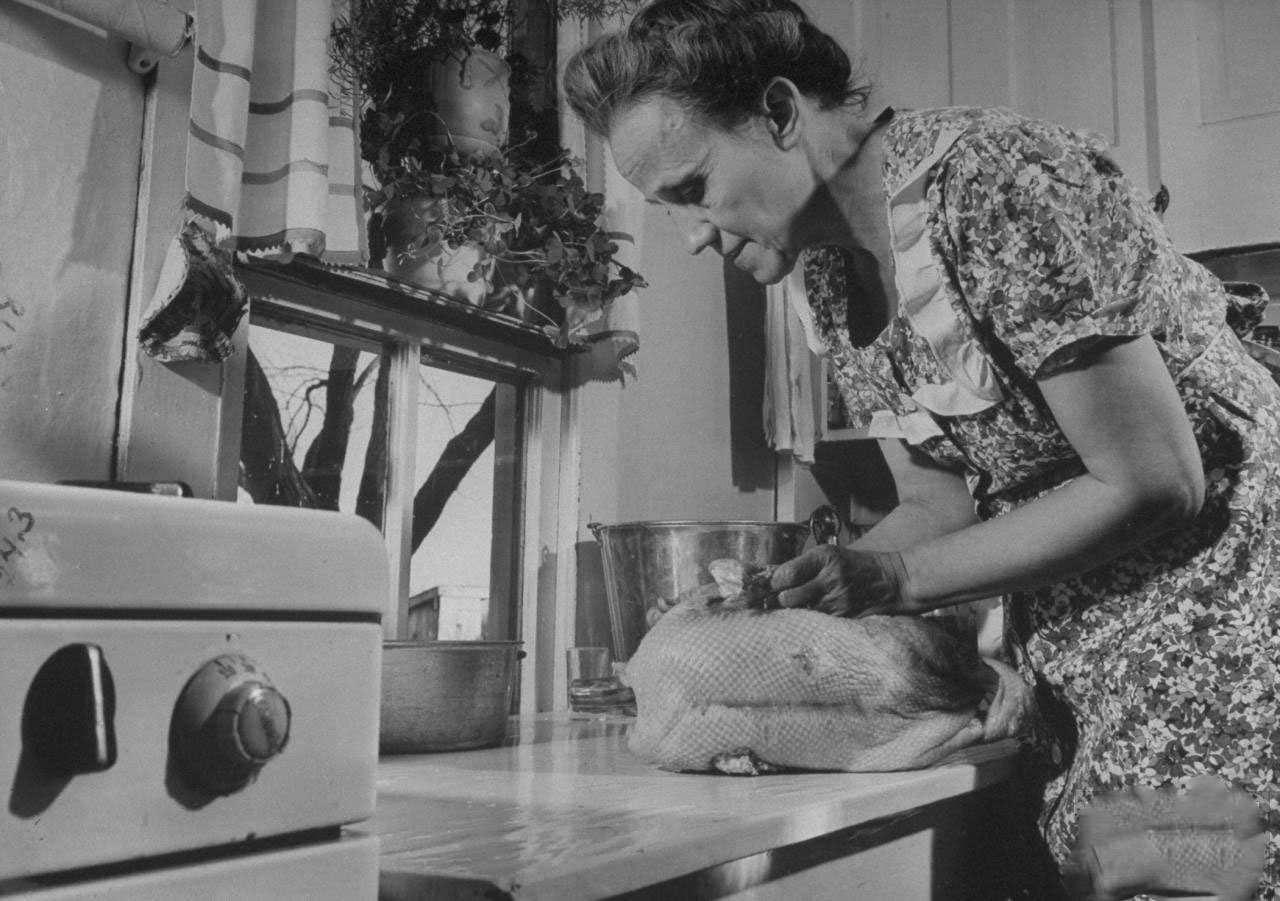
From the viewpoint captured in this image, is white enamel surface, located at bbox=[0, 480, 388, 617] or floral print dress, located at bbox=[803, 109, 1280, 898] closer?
white enamel surface, located at bbox=[0, 480, 388, 617]

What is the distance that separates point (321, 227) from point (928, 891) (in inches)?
38.4

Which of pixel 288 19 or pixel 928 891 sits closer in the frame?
pixel 928 891

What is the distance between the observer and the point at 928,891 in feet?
3.65

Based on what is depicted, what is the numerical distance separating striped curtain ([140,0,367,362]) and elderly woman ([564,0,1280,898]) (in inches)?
13.2

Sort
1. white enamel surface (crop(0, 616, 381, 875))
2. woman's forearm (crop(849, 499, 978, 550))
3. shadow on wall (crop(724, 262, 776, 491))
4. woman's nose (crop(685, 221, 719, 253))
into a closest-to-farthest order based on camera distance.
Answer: white enamel surface (crop(0, 616, 381, 875))
woman's nose (crop(685, 221, 719, 253))
woman's forearm (crop(849, 499, 978, 550))
shadow on wall (crop(724, 262, 776, 491))

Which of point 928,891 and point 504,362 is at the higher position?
point 504,362

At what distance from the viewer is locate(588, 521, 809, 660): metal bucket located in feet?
5.98

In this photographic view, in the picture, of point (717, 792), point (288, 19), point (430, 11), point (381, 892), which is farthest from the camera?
point (430, 11)

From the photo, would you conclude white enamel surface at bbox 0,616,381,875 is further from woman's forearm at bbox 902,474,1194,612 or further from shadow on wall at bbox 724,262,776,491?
shadow on wall at bbox 724,262,776,491

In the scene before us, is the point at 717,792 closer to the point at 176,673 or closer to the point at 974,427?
the point at 974,427

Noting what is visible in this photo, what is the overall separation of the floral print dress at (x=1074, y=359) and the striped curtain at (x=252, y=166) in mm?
668

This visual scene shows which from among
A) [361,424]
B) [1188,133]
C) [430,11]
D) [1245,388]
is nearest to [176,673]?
[1245,388]

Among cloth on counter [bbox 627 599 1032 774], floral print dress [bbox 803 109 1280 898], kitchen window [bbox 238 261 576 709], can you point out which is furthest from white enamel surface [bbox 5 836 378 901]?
kitchen window [bbox 238 261 576 709]

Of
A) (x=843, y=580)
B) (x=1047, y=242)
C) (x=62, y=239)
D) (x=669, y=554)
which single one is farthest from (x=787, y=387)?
(x=62, y=239)
